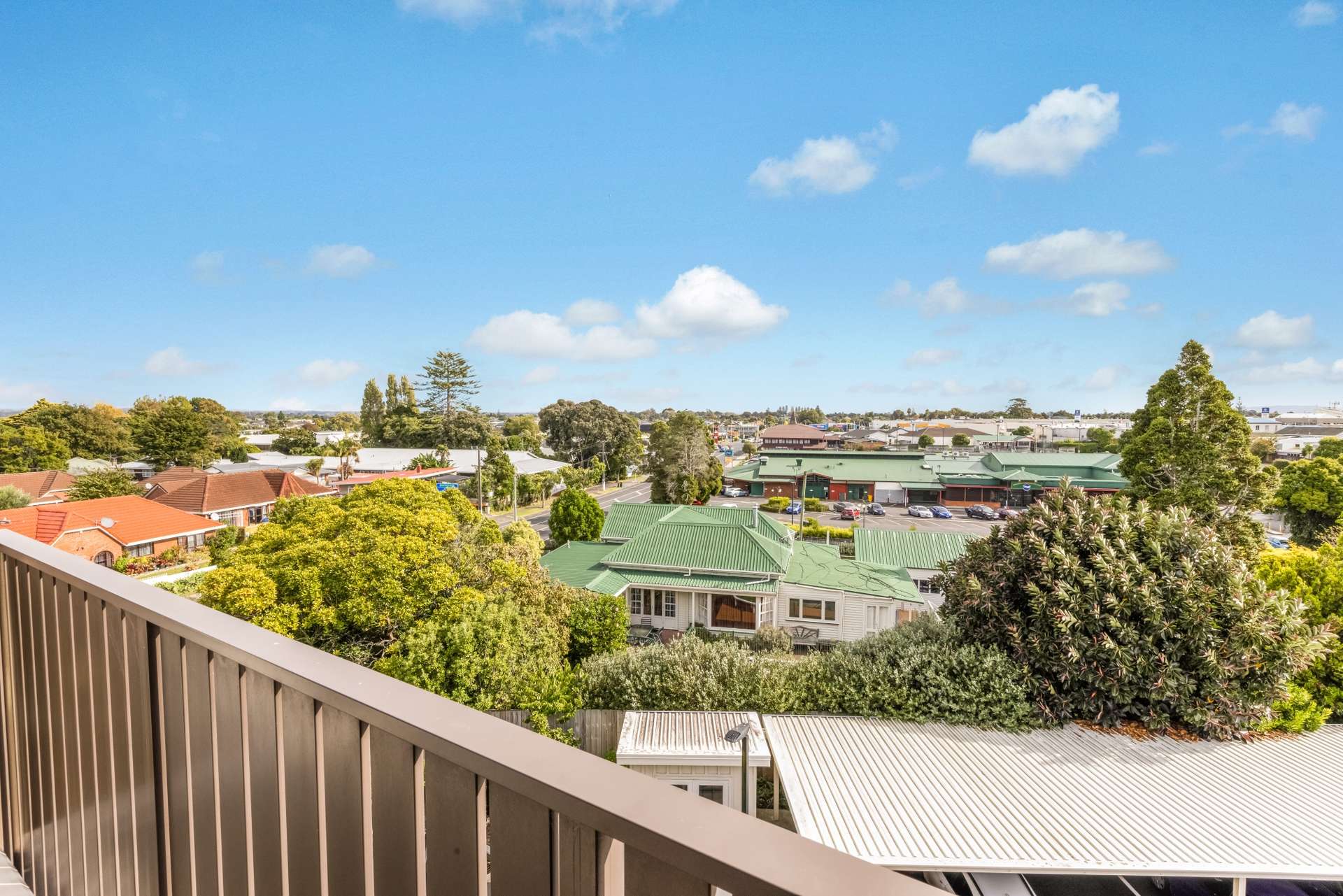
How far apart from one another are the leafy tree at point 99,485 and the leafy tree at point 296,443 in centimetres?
2701

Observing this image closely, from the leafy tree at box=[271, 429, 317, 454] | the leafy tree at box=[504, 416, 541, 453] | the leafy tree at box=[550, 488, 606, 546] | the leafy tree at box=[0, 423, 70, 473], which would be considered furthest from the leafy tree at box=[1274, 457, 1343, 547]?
the leafy tree at box=[271, 429, 317, 454]

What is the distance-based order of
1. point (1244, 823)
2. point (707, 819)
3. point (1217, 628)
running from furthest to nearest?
point (1217, 628) → point (1244, 823) → point (707, 819)

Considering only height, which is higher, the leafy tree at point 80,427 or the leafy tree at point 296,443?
the leafy tree at point 80,427

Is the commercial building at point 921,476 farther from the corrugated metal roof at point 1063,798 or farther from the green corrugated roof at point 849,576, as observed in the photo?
the corrugated metal roof at point 1063,798

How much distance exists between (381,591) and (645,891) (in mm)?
8853

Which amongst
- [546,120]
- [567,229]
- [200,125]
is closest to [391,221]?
[567,229]

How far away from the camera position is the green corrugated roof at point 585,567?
13055mm

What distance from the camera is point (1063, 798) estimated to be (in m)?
5.13

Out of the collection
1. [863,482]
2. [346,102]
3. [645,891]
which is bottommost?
[863,482]

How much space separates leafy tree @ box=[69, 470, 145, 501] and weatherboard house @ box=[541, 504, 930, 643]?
1734 cm

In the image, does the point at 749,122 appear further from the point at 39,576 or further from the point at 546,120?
the point at 39,576

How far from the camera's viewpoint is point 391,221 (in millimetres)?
25859

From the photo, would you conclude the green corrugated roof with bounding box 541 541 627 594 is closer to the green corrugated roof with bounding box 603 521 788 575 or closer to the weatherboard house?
the weatherboard house

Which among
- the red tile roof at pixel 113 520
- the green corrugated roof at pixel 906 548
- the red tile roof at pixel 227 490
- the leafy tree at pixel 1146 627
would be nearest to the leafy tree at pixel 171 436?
the red tile roof at pixel 227 490
